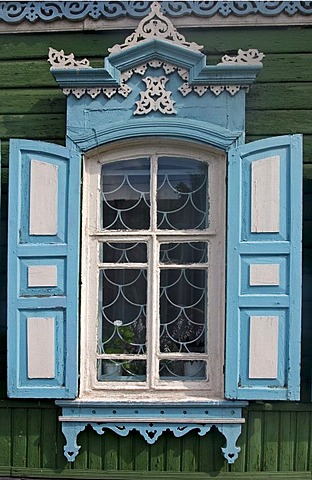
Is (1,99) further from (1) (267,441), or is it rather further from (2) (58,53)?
(1) (267,441)

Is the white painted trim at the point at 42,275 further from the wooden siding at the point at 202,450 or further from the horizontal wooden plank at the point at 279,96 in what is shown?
the horizontal wooden plank at the point at 279,96

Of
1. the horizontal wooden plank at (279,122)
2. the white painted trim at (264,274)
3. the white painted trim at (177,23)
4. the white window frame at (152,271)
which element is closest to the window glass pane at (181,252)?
the white window frame at (152,271)

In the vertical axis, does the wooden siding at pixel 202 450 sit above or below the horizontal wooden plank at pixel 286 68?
below

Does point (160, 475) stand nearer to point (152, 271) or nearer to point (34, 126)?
point (152, 271)

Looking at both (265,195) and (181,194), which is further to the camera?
(181,194)

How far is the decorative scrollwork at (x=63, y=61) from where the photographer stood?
3.32m

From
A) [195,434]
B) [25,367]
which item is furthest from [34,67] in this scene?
[195,434]

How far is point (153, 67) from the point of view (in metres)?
3.35

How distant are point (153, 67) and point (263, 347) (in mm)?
1560

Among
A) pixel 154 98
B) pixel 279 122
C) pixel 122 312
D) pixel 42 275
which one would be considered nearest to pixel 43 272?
pixel 42 275

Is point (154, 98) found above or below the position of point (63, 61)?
below

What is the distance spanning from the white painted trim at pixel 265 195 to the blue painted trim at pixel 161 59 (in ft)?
1.48

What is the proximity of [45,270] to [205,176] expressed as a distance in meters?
0.99

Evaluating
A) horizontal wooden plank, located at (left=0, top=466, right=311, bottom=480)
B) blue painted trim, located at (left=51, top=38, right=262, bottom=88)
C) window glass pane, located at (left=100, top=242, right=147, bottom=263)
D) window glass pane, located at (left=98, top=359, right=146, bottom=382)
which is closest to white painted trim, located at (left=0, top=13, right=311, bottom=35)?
blue painted trim, located at (left=51, top=38, right=262, bottom=88)
